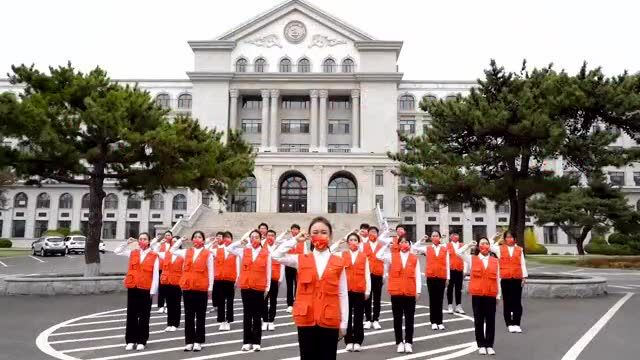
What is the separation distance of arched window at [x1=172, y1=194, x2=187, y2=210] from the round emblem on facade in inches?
844

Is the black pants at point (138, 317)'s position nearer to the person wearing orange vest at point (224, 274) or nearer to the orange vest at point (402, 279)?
the person wearing orange vest at point (224, 274)

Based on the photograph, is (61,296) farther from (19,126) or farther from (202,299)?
(202,299)

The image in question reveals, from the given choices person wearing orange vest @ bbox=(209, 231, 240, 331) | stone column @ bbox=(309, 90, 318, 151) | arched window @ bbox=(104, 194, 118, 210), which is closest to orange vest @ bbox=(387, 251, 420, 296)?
person wearing orange vest @ bbox=(209, 231, 240, 331)

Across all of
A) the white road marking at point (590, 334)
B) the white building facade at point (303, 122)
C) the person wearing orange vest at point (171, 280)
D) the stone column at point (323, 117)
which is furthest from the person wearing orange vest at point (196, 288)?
the stone column at point (323, 117)

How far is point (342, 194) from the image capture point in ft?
171

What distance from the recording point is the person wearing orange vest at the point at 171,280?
10.5m

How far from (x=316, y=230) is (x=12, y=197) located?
224ft

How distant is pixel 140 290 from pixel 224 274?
202 cm

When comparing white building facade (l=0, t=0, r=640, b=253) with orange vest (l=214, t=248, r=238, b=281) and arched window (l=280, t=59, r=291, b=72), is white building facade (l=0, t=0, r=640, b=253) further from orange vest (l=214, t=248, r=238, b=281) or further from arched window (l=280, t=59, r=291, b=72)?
orange vest (l=214, t=248, r=238, b=281)

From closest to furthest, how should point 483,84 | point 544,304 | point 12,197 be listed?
point 544,304 < point 483,84 < point 12,197

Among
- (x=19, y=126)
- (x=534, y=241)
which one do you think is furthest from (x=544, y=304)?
(x=534, y=241)

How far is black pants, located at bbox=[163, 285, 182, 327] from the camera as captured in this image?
10672mm

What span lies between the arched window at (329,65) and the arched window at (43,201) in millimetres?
35125

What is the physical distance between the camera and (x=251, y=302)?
9.12 metres
